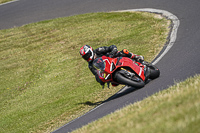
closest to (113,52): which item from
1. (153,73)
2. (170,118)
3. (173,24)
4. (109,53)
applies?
(109,53)

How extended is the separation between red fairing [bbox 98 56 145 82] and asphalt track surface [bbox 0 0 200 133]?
1.78 ft

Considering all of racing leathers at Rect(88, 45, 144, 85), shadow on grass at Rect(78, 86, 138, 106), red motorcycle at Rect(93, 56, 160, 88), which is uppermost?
racing leathers at Rect(88, 45, 144, 85)

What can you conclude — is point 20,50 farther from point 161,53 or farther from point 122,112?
point 122,112

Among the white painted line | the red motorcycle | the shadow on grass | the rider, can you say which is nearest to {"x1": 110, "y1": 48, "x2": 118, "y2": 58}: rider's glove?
the rider

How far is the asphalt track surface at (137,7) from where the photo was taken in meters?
7.88

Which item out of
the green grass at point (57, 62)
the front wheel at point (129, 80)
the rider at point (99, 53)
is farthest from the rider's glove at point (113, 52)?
the green grass at point (57, 62)

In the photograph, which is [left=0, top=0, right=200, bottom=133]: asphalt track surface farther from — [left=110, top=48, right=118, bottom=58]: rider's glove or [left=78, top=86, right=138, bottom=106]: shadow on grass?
[left=110, top=48, right=118, bottom=58]: rider's glove

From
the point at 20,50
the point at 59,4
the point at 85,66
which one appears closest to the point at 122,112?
the point at 85,66

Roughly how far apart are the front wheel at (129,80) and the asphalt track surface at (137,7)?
0.19 m

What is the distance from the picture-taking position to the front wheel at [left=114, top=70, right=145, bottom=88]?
25.9 feet

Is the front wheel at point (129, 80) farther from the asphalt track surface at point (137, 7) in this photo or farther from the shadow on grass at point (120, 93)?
the shadow on grass at point (120, 93)

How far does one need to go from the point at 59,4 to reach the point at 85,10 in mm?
2845

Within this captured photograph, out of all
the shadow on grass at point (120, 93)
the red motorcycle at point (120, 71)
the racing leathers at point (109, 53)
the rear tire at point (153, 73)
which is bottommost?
the shadow on grass at point (120, 93)

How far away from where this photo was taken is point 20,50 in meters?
17.3
